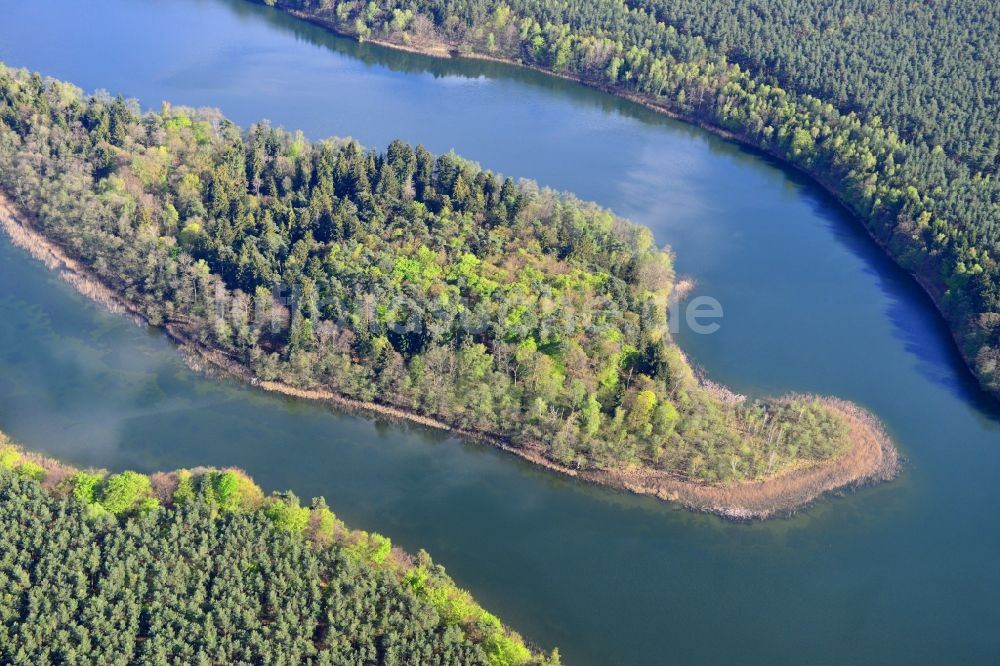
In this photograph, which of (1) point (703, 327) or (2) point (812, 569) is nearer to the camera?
(2) point (812, 569)

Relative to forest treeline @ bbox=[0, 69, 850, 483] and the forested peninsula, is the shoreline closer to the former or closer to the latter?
the forested peninsula

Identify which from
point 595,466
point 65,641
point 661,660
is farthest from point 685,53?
point 65,641

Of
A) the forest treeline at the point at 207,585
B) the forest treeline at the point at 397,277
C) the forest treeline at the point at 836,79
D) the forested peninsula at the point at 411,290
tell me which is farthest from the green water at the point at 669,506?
the forest treeline at the point at 207,585

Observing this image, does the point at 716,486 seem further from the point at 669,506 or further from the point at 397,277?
the point at 397,277

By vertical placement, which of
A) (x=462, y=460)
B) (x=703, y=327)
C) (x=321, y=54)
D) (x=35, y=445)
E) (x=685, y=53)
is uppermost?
(x=685, y=53)

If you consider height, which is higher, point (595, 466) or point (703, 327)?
point (703, 327)

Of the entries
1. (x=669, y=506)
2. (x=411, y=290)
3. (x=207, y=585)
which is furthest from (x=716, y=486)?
(x=207, y=585)

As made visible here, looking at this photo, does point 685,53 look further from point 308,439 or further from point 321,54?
point 308,439
